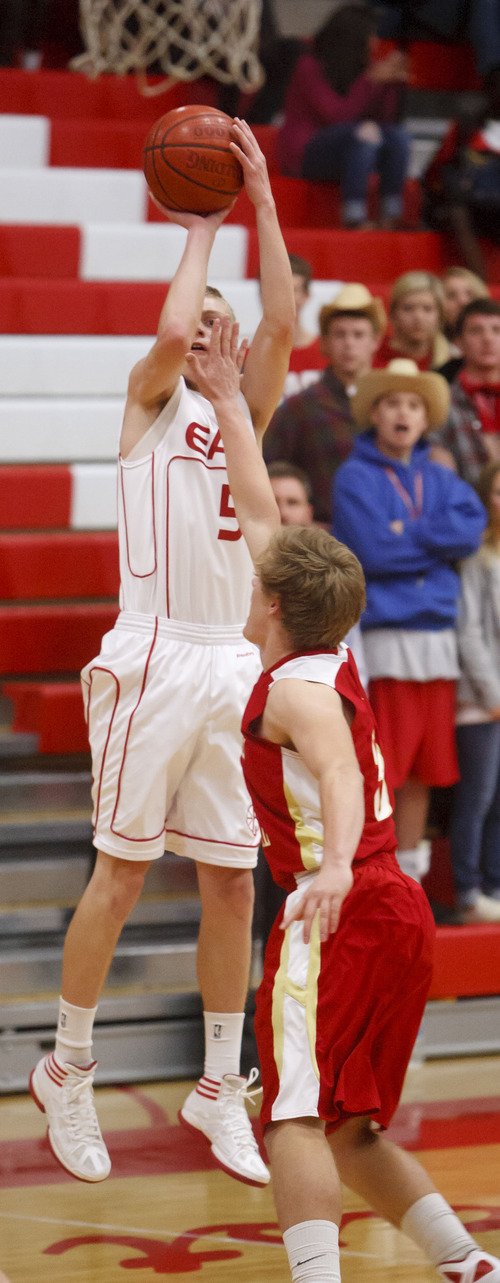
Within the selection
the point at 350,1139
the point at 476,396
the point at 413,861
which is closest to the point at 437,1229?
the point at 350,1139

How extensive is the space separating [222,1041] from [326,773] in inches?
51.7

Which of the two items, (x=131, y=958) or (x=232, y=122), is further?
(x=131, y=958)

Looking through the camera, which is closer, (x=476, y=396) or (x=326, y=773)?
(x=326, y=773)

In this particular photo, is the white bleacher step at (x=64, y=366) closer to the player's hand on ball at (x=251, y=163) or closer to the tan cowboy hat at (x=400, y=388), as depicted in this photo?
the tan cowboy hat at (x=400, y=388)

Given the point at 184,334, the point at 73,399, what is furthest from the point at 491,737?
the point at 73,399

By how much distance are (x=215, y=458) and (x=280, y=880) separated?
1.07 meters

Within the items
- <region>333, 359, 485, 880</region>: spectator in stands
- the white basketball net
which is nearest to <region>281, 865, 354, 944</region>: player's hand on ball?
<region>333, 359, 485, 880</region>: spectator in stands

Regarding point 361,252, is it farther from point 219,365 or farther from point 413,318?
point 219,365

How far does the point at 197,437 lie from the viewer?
3.19 metres

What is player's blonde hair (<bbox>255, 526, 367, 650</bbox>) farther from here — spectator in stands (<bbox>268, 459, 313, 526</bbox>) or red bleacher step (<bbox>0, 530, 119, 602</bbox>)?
red bleacher step (<bbox>0, 530, 119, 602</bbox>)

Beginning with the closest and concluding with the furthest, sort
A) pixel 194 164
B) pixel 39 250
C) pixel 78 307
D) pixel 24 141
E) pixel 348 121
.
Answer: pixel 194 164 → pixel 78 307 → pixel 39 250 → pixel 24 141 → pixel 348 121

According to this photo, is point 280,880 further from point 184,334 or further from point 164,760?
point 184,334

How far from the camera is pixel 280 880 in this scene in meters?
2.53

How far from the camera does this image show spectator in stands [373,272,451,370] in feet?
17.6
